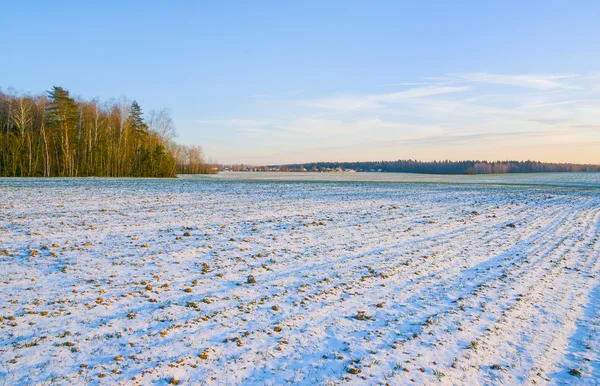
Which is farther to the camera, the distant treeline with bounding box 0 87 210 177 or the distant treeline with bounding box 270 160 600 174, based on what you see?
the distant treeline with bounding box 270 160 600 174

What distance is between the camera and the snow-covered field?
4684mm

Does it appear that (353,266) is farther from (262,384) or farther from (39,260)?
(39,260)

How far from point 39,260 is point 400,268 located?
853cm

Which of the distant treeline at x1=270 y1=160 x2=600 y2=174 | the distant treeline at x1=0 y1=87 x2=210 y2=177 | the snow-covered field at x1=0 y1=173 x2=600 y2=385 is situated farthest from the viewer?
the distant treeline at x1=270 y1=160 x2=600 y2=174

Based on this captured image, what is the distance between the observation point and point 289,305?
21.9 ft

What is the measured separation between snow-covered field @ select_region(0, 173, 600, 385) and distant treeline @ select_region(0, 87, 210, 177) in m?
48.2

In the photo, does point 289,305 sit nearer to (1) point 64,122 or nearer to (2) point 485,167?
(1) point 64,122

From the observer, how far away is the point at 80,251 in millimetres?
9570

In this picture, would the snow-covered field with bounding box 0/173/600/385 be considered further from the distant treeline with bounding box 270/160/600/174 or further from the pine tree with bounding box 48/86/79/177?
the distant treeline with bounding box 270/160/600/174

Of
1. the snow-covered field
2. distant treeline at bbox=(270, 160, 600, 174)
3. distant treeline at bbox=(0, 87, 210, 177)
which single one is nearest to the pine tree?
distant treeline at bbox=(0, 87, 210, 177)

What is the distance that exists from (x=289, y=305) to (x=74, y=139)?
59.9 m

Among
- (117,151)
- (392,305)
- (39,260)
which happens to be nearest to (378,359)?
(392,305)

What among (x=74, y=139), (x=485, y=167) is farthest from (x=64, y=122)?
(x=485, y=167)

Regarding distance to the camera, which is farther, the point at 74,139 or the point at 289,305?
the point at 74,139
